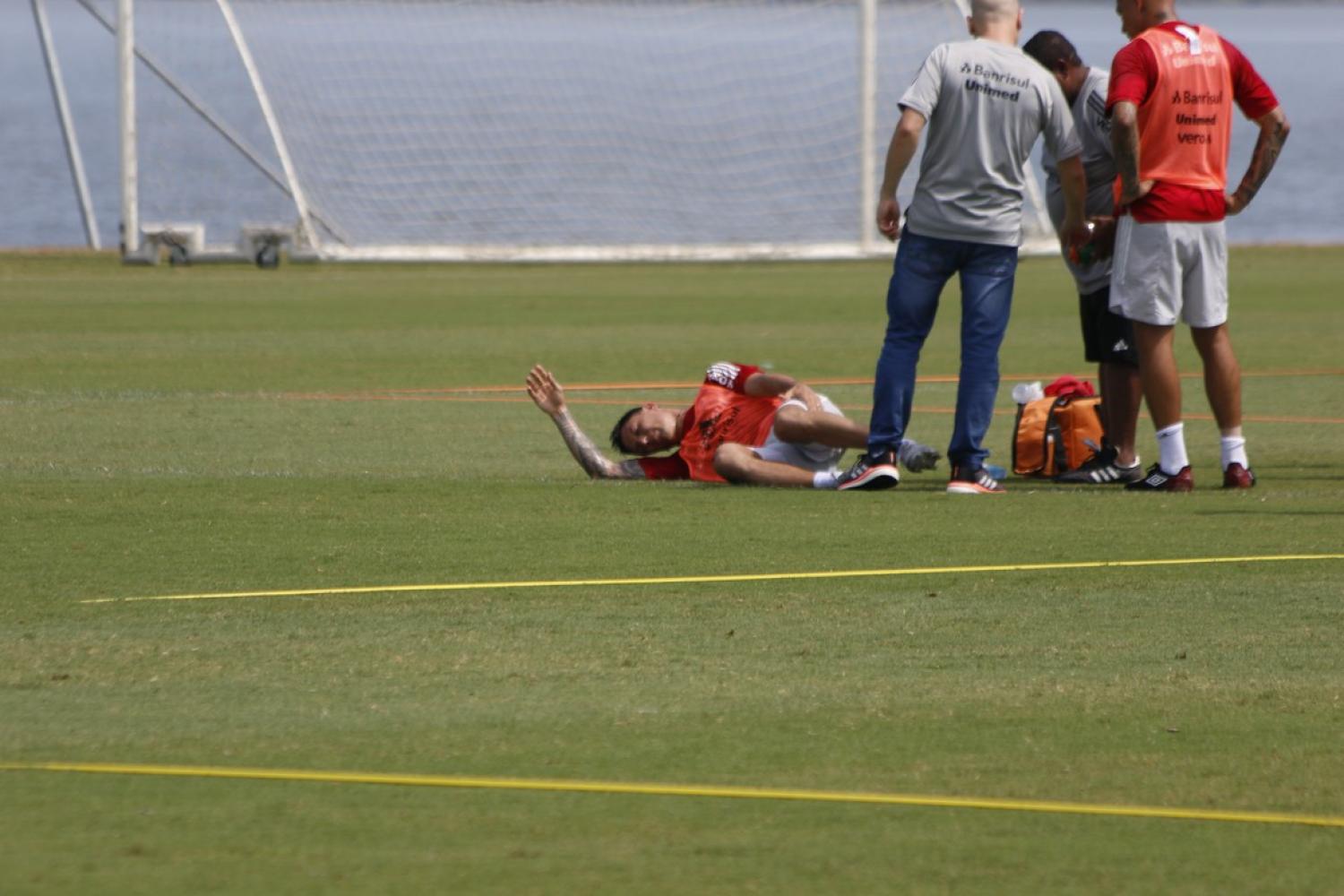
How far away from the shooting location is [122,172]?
81.3 feet

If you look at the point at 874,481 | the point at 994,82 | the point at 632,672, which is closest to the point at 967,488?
the point at 874,481

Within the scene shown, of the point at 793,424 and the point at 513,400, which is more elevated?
the point at 793,424

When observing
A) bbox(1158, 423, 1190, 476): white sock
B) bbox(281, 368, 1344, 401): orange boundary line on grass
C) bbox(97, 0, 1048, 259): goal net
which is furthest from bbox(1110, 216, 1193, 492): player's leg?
bbox(97, 0, 1048, 259): goal net

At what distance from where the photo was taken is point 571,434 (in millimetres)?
9828

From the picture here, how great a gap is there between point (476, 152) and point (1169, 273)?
1698 inches

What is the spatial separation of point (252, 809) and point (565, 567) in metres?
2.88

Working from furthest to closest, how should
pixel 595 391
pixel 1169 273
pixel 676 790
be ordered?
A: pixel 595 391, pixel 1169 273, pixel 676 790

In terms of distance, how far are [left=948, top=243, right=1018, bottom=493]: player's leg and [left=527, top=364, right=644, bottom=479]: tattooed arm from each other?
1414mm

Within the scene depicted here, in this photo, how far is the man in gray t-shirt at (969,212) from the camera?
9406mm

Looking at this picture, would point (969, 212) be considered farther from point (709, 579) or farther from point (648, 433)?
point (709, 579)

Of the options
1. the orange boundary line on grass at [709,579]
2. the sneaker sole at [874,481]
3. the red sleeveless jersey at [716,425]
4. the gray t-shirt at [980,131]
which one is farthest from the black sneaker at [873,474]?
the orange boundary line on grass at [709,579]

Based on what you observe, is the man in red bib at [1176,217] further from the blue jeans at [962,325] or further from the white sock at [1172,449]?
the blue jeans at [962,325]

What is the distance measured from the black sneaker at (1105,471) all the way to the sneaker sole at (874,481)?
97 cm

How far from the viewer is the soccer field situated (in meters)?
4.36
